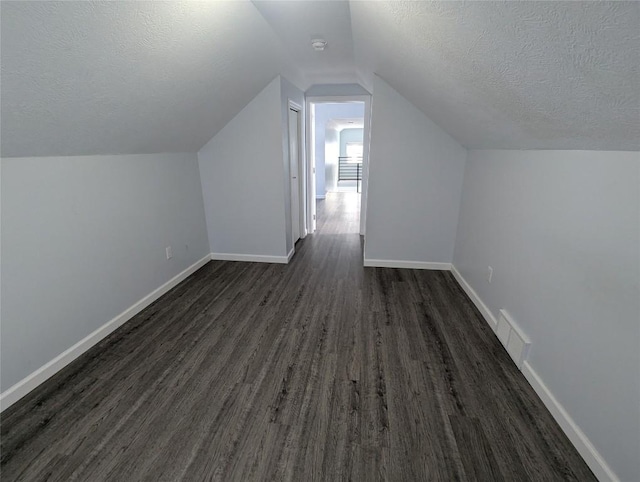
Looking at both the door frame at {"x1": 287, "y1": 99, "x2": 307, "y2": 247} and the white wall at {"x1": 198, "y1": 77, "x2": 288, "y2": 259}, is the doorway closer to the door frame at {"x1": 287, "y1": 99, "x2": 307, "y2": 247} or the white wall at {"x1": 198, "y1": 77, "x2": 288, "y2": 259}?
the door frame at {"x1": 287, "y1": 99, "x2": 307, "y2": 247}

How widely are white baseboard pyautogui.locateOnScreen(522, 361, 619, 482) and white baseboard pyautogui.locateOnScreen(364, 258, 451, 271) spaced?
5.63 feet

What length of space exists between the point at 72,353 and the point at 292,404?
152cm

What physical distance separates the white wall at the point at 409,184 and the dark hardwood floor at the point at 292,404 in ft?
3.06

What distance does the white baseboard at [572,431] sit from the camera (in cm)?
128

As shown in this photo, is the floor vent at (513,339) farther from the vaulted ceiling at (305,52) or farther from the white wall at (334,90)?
the white wall at (334,90)

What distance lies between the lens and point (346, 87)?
4309 millimetres

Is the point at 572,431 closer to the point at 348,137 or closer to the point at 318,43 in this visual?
the point at 318,43

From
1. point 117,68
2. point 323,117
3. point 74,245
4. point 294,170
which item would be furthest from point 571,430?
point 323,117

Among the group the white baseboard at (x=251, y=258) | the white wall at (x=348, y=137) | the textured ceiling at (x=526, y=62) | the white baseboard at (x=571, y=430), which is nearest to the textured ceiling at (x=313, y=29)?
the textured ceiling at (x=526, y=62)

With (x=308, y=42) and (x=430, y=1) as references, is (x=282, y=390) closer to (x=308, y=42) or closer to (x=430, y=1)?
(x=430, y=1)

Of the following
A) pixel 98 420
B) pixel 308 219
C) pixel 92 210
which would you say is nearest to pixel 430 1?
pixel 92 210

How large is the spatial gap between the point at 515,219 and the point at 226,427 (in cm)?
220

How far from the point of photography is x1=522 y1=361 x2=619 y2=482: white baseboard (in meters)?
1.28

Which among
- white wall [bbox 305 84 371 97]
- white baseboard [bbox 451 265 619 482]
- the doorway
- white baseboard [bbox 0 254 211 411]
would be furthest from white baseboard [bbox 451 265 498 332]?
white baseboard [bbox 0 254 211 411]
